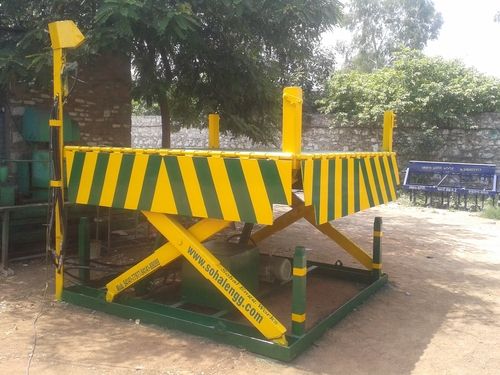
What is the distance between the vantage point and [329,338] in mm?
4086

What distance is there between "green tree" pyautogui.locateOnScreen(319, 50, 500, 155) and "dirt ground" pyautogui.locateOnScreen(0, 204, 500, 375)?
846 cm

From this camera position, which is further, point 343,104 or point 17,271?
point 343,104

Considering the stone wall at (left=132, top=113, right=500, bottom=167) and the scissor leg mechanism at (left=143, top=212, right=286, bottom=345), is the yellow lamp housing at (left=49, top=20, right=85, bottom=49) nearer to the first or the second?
the scissor leg mechanism at (left=143, top=212, right=286, bottom=345)

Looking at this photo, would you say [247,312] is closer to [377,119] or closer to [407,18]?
[377,119]

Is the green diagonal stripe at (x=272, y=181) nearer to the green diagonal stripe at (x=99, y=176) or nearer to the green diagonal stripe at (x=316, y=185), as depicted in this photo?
the green diagonal stripe at (x=316, y=185)

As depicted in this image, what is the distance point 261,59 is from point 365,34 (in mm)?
26204

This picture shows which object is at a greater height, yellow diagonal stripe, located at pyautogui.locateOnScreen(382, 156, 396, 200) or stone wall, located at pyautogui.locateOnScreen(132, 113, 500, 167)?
stone wall, located at pyautogui.locateOnScreen(132, 113, 500, 167)

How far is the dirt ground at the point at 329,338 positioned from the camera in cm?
353

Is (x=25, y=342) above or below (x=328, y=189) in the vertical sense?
below

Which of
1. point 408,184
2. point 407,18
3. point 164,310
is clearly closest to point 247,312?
point 164,310

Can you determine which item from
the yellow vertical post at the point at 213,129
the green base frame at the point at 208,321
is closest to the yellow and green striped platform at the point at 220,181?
the green base frame at the point at 208,321

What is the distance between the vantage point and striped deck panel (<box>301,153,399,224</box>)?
136 inches

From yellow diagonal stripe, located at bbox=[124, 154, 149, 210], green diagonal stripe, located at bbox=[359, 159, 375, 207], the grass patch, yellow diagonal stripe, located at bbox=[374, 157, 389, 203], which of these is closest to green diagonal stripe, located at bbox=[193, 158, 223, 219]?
yellow diagonal stripe, located at bbox=[124, 154, 149, 210]

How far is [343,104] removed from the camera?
16.0m
